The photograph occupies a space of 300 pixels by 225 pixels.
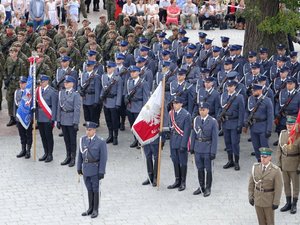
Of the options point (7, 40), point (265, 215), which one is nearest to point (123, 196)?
point (265, 215)

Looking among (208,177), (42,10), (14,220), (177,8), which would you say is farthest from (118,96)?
(177,8)

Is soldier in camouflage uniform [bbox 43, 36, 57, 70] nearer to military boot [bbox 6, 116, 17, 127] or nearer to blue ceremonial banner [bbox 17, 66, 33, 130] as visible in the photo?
military boot [bbox 6, 116, 17, 127]

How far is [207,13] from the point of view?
30719 millimetres

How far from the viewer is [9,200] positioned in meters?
14.7

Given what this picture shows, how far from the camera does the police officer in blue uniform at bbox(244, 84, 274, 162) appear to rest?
638 inches

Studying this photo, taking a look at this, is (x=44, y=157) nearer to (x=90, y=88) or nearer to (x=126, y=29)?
(x=90, y=88)

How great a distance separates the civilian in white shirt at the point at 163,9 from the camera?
3077 centimetres

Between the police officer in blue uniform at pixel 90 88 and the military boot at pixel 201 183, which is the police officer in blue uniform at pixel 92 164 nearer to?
the military boot at pixel 201 183

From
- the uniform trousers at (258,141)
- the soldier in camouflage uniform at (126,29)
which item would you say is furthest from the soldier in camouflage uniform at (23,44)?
the uniform trousers at (258,141)

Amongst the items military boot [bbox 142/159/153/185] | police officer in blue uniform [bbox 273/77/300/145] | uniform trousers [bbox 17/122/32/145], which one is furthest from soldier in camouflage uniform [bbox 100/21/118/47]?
military boot [bbox 142/159/153/185]

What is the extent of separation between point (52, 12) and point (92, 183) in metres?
14.9

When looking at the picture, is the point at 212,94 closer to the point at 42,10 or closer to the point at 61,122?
the point at 61,122

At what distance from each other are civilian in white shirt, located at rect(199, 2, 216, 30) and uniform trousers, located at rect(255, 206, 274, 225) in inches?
707

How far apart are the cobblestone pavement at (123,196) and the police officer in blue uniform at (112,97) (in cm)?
58
